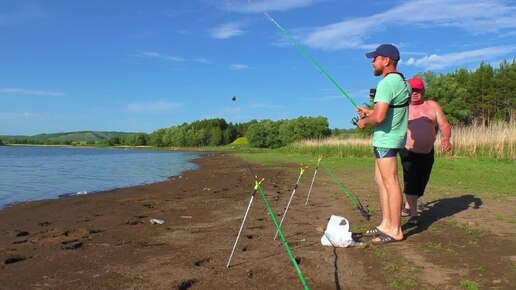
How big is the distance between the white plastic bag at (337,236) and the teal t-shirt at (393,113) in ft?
3.85

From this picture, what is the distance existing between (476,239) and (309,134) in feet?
242

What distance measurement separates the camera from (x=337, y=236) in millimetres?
5180

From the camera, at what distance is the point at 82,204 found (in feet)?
35.2

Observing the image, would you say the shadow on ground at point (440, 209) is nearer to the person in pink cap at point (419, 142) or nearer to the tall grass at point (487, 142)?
the person in pink cap at point (419, 142)

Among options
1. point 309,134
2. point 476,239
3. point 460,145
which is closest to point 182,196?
point 476,239

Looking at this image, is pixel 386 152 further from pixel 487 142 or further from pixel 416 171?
pixel 487 142

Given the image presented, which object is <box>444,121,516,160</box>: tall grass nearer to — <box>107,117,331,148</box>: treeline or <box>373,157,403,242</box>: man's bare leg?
<box>373,157,403,242</box>: man's bare leg

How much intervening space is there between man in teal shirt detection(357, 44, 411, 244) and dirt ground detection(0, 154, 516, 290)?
37 cm

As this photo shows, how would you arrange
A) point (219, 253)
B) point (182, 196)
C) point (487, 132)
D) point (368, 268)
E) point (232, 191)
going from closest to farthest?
point (368, 268) → point (219, 253) → point (182, 196) → point (232, 191) → point (487, 132)

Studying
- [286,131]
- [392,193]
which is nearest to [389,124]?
[392,193]

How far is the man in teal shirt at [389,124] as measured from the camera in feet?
16.6

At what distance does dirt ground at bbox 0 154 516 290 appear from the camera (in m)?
4.10

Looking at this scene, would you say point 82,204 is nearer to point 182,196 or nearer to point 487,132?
point 182,196

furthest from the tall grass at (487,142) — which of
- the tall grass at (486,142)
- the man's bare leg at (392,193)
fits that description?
the man's bare leg at (392,193)
